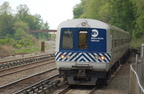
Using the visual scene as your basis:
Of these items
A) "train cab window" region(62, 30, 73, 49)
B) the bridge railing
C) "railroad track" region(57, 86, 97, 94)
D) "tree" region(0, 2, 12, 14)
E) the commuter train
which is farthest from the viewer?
"tree" region(0, 2, 12, 14)

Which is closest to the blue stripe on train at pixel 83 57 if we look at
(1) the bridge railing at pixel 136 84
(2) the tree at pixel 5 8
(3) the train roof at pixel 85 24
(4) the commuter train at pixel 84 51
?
(4) the commuter train at pixel 84 51

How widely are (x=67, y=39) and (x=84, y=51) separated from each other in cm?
89

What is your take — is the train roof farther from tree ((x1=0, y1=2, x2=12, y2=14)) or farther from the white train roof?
tree ((x1=0, y1=2, x2=12, y2=14))

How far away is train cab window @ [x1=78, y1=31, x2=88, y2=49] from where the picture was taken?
1183 cm

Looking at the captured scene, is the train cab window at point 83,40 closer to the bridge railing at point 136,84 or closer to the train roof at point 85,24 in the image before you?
the train roof at point 85,24

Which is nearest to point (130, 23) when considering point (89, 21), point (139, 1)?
point (139, 1)

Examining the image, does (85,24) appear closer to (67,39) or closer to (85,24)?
(85,24)

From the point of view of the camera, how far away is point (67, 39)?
12.0m

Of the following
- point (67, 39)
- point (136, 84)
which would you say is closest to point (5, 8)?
point (67, 39)

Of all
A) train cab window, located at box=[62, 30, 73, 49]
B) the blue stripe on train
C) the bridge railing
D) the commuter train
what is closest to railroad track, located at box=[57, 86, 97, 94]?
the commuter train

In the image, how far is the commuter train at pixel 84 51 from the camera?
1159 centimetres

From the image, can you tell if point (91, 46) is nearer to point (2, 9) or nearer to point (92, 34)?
point (92, 34)

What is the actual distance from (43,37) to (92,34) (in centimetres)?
11471

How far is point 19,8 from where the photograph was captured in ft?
379
